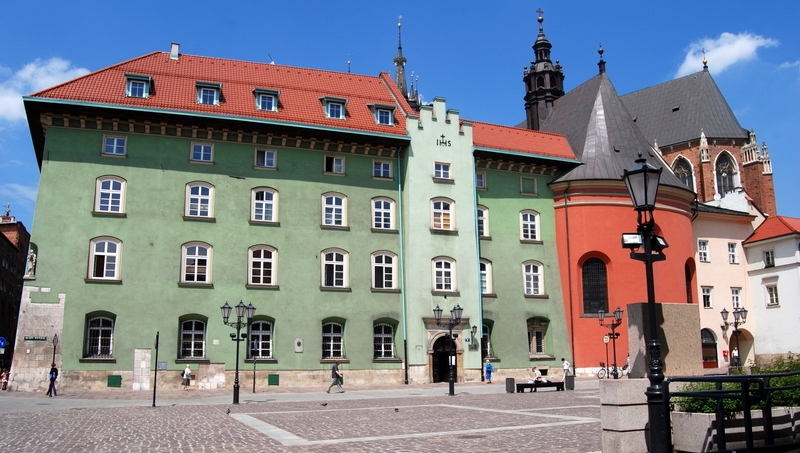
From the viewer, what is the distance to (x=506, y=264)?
130 ft

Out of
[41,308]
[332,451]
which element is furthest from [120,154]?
[332,451]

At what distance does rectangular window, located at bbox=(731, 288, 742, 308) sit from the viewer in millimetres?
49487

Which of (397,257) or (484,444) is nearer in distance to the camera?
(484,444)

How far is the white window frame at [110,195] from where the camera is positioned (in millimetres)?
32656

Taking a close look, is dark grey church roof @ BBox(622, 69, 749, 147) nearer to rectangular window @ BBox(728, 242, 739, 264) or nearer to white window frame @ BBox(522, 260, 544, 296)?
rectangular window @ BBox(728, 242, 739, 264)

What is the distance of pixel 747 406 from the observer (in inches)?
344

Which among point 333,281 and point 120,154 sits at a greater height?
point 120,154

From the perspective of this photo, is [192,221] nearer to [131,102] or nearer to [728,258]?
[131,102]

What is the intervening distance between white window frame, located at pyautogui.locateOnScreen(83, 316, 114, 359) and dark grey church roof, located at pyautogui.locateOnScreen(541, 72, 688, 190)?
25.1 meters

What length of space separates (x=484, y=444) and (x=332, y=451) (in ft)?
8.96

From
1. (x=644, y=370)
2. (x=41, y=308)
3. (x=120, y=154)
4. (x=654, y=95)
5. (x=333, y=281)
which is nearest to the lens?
(x=644, y=370)

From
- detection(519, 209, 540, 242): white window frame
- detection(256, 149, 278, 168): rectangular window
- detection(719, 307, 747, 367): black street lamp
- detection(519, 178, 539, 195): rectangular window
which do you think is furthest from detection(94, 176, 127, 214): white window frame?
detection(719, 307, 747, 367): black street lamp

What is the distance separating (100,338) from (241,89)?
1393cm

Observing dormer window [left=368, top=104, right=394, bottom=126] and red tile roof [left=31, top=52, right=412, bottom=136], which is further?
dormer window [left=368, top=104, right=394, bottom=126]
